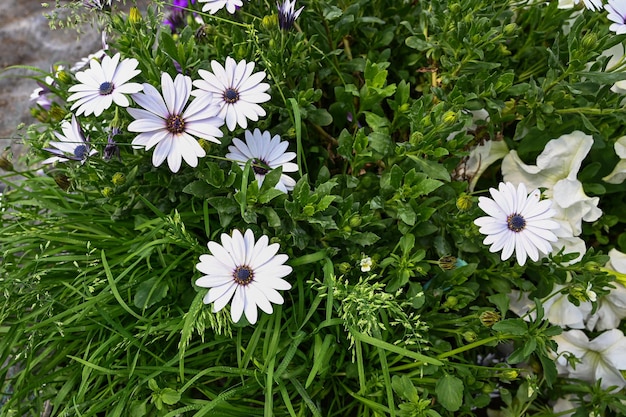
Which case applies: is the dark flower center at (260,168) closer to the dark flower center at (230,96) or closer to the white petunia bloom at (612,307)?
the dark flower center at (230,96)

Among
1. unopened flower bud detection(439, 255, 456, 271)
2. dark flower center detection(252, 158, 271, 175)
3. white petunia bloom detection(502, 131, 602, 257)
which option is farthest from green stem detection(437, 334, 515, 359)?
dark flower center detection(252, 158, 271, 175)

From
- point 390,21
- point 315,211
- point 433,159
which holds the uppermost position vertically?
point 390,21

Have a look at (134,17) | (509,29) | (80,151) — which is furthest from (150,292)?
(509,29)

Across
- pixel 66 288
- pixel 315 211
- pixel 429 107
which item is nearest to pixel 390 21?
pixel 429 107

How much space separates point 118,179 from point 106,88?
0.56 feet

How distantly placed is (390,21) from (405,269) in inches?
28.1

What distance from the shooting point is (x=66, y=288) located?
108 centimetres

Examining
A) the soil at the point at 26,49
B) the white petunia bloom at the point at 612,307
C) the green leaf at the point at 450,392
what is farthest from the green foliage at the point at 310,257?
the soil at the point at 26,49

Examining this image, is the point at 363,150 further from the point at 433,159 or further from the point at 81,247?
the point at 81,247

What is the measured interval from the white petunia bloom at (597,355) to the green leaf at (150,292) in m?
0.80

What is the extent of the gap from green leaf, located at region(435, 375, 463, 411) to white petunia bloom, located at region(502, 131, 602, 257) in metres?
0.37

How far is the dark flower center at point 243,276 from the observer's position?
87 centimetres

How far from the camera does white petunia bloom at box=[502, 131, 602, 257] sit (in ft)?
3.64

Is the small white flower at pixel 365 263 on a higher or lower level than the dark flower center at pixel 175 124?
lower
